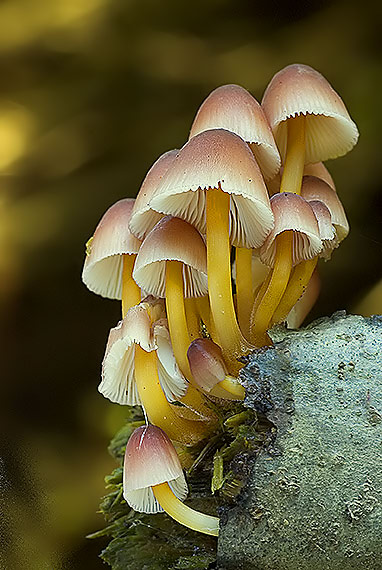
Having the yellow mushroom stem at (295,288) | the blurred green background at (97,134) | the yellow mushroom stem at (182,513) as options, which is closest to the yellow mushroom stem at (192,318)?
the yellow mushroom stem at (295,288)

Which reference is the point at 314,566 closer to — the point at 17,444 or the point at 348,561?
the point at 348,561

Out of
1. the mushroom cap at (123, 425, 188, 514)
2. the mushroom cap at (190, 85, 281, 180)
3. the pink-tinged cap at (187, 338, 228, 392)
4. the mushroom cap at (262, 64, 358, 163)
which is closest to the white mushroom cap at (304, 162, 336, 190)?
the mushroom cap at (262, 64, 358, 163)

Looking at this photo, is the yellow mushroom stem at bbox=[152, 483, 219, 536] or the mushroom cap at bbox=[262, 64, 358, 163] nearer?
the yellow mushroom stem at bbox=[152, 483, 219, 536]

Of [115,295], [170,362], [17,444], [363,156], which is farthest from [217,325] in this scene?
[363,156]

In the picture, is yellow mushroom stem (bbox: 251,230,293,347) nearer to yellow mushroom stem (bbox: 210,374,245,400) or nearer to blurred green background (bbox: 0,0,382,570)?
yellow mushroom stem (bbox: 210,374,245,400)

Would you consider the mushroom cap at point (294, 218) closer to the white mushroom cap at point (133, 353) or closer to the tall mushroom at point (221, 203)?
the tall mushroom at point (221, 203)

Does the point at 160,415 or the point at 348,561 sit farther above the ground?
the point at 160,415
